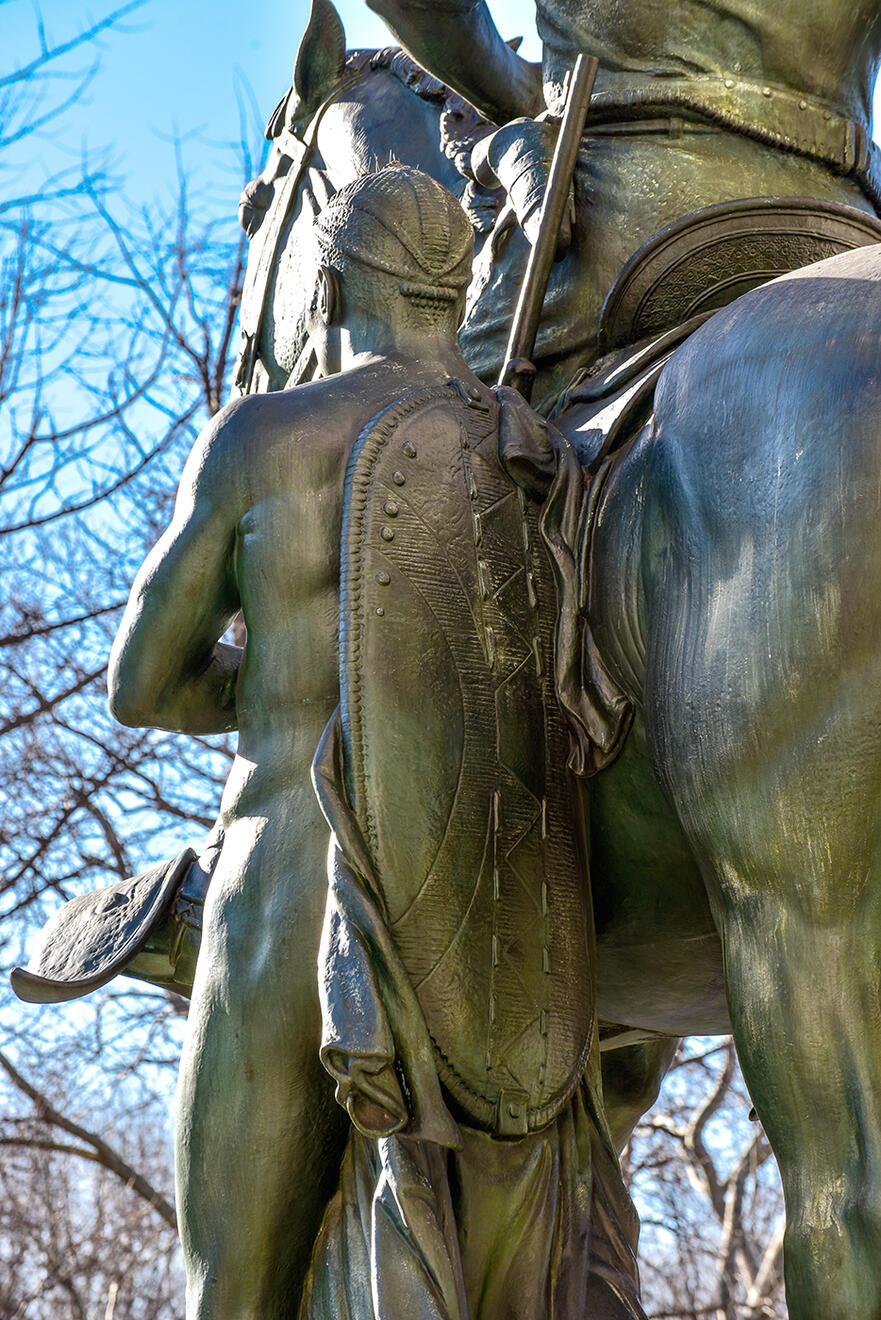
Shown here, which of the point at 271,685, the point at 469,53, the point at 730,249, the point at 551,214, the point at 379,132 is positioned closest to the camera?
the point at 271,685

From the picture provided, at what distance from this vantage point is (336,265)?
9.46ft

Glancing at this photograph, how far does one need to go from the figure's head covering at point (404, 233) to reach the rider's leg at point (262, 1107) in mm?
777

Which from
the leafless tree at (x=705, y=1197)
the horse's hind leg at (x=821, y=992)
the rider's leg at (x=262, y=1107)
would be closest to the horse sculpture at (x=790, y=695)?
the horse's hind leg at (x=821, y=992)

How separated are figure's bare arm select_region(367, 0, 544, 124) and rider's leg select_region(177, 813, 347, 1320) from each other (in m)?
1.53

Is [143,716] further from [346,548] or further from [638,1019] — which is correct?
[638,1019]

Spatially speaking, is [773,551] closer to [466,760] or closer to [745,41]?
[466,760]

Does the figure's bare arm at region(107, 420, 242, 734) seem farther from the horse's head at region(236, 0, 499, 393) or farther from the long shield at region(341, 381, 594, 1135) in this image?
the horse's head at region(236, 0, 499, 393)

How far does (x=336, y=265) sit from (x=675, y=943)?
1070mm

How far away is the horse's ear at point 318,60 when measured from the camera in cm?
395

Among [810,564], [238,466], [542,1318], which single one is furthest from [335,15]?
[542,1318]

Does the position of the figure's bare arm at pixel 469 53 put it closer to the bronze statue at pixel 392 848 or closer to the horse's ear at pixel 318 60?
the horse's ear at pixel 318 60

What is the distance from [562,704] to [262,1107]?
66 cm

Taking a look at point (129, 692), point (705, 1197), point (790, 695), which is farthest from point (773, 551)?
point (705, 1197)

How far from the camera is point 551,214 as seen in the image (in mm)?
3121
